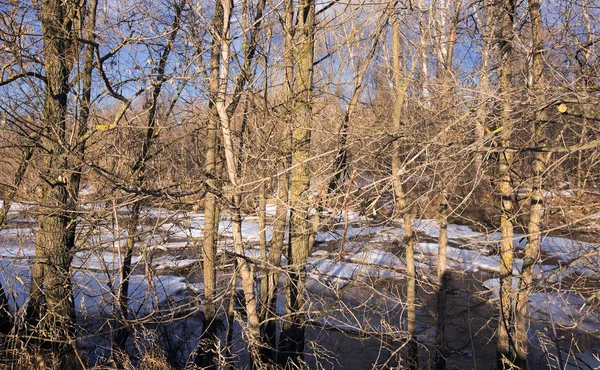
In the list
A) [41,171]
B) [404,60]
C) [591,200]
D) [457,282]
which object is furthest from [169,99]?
[457,282]

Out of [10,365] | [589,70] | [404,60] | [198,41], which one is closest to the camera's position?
[10,365]

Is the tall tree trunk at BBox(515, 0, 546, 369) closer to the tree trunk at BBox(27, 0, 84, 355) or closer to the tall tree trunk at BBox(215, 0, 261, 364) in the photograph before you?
the tall tree trunk at BBox(215, 0, 261, 364)

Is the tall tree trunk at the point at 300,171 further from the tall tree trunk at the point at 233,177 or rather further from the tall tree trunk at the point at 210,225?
the tall tree trunk at the point at 210,225

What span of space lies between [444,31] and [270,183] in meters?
4.11

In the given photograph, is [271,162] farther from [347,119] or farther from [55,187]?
[55,187]

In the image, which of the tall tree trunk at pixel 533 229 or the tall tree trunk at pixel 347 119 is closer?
the tall tree trunk at pixel 347 119

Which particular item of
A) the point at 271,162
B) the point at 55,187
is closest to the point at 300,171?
the point at 271,162

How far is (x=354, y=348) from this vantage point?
892 cm

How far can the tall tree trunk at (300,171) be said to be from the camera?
6492 millimetres

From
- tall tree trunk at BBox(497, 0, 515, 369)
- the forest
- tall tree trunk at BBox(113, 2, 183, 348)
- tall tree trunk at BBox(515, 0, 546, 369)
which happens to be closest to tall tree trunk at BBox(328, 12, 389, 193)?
the forest

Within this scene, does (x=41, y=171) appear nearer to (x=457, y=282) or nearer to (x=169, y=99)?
(x=169, y=99)

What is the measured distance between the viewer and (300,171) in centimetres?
656

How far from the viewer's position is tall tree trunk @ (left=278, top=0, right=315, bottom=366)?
6492mm

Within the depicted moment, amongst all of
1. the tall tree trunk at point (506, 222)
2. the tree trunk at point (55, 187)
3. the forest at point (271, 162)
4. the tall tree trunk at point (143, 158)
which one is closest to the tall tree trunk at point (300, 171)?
the forest at point (271, 162)
